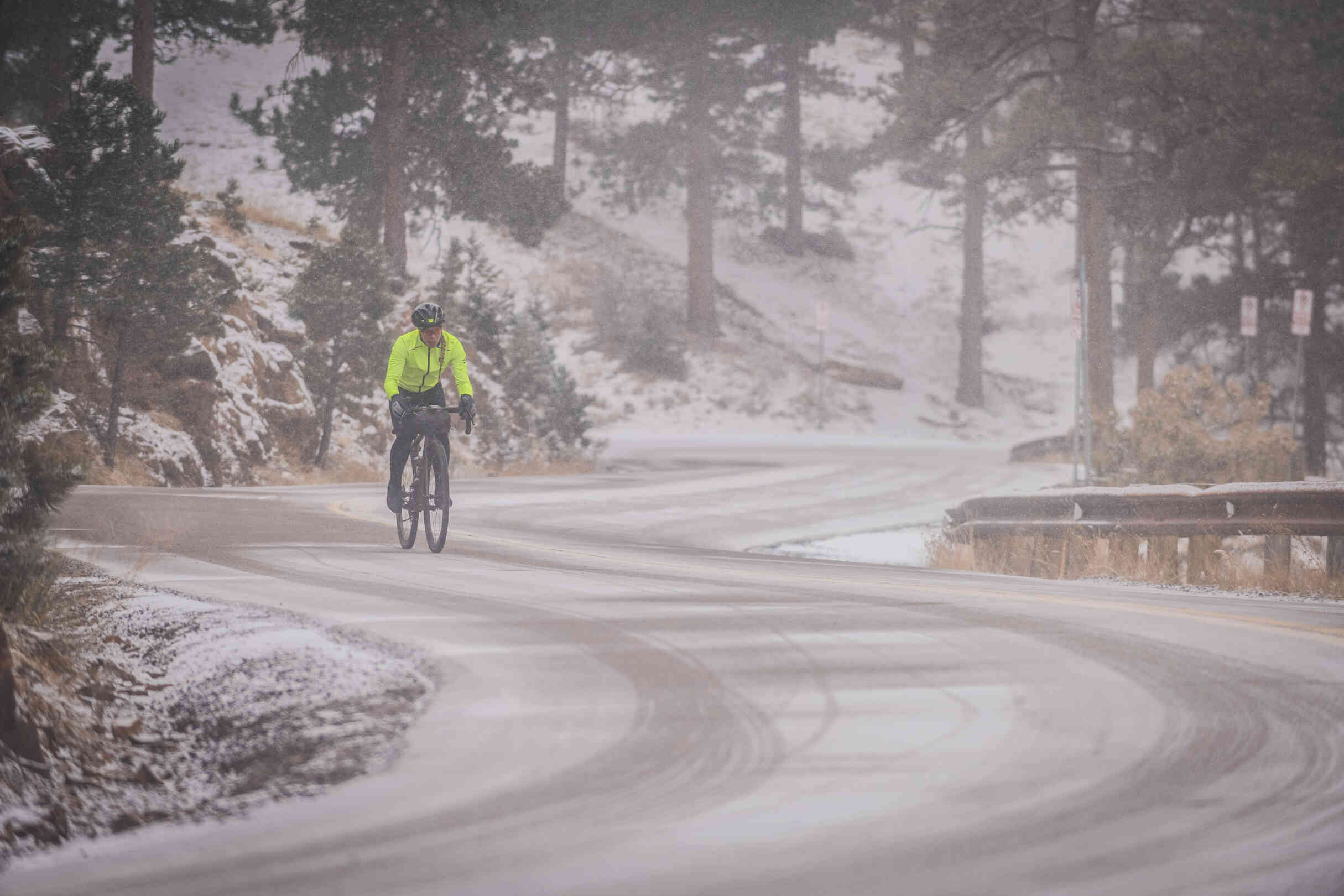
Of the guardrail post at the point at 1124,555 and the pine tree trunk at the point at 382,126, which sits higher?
the pine tree trunk at the point at 382,126

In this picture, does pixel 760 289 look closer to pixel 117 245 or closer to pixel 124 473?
pixel 117 245

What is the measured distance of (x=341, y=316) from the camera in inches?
945

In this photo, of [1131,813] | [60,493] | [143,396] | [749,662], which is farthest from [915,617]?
[143,396]

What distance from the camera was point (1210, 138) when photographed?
27703 millimetres

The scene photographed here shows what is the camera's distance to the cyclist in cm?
1223

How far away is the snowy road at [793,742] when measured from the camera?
413 centimetres

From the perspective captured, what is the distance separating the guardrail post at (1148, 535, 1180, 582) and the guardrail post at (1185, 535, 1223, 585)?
13 cm

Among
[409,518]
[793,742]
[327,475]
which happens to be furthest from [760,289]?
[793,742]

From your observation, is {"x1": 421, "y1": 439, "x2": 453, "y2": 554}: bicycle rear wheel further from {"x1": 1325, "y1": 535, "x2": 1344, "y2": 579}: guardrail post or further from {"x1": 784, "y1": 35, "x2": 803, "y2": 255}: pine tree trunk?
{"x1": 784, "y1": 35, "x2": 803, "y2": 255}: pine tree trunk

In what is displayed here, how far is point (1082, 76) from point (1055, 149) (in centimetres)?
154

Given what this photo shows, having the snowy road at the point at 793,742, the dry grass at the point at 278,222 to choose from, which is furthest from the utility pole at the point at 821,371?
the snowy road at the point at 793,742

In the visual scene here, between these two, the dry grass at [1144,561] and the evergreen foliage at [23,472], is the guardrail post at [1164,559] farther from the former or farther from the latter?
the evergreen foliage at [23,472]

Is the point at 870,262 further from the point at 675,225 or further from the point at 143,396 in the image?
the point at 143,396

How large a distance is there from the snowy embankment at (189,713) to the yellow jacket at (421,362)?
4305mm
